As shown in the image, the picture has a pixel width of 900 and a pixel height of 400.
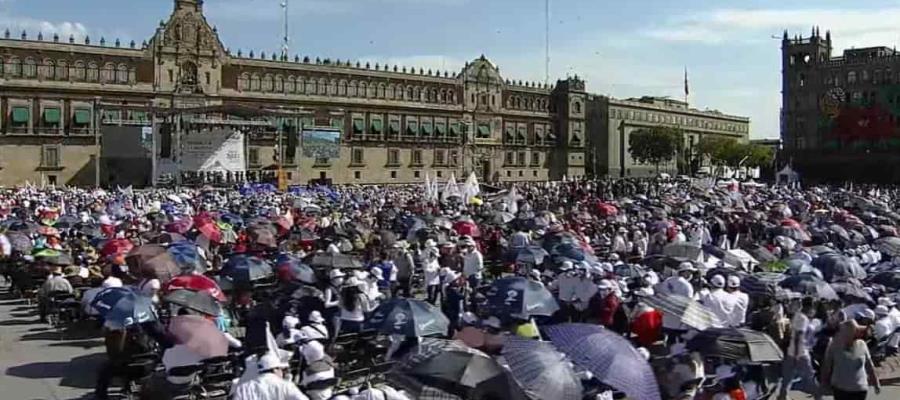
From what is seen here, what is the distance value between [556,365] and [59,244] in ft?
52.3

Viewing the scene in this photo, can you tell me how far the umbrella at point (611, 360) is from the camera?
8.94 m

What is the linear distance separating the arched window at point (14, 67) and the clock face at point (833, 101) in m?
65.3

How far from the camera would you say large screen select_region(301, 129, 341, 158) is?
251 feet

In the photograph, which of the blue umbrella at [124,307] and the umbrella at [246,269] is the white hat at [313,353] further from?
the umbrella at [246,269]

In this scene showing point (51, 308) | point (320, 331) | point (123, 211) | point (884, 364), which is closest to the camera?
point (320, 331)

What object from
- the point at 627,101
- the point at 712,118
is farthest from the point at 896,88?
the point at 712,118

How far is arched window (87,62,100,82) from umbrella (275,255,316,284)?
5685 cm

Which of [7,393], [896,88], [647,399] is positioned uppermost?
[896,88]

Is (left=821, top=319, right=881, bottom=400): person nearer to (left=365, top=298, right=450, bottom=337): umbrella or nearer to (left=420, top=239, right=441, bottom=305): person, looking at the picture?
(left=365, top=298, right=450, bottom=337): umbrella

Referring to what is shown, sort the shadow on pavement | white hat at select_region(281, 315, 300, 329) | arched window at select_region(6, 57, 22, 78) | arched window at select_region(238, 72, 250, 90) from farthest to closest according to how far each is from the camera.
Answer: arched window at select_region(238, 72, 250, 90) → arched window at select_region(6, 57, 22, 78) → the shadow on pavement → white hat at select_region(281, 315, 300, 329)

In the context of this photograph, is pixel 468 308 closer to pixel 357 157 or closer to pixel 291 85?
pixel 291 85

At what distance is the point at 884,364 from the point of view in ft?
46.5

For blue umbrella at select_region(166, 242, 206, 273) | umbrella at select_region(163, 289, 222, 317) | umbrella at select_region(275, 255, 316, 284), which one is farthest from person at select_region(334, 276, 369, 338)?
blue umbrella at select_region(166, 242, 206, 273)

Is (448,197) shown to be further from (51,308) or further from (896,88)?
(896,88)
